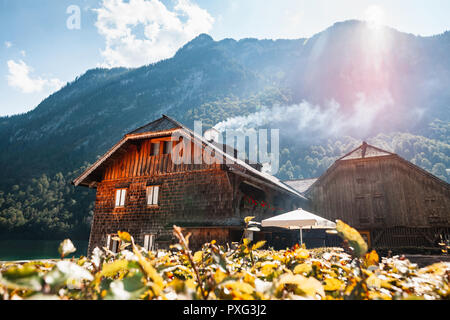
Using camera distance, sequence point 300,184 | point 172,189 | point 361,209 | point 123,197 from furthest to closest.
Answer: point 300,184, point 361,209, point 123,197, point 172,189

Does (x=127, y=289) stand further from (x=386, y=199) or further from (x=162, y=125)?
(x=386, y=199)

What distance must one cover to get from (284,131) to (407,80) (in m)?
80.6

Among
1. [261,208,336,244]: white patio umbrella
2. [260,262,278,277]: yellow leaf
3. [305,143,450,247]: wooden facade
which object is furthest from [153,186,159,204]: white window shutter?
[260,262,278,277]: yellow leaf

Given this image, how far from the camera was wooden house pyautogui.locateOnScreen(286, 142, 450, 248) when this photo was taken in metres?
18.2

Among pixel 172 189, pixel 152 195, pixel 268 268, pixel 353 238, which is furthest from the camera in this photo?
pixel 152 195

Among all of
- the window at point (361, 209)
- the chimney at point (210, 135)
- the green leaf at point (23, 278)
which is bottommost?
the green leaf at point (23, 278)

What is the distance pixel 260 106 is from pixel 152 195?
11516cm

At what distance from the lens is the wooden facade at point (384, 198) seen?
1821 cm

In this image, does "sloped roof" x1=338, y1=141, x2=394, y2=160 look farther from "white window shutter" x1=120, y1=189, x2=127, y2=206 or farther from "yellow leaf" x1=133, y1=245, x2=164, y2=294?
"yellow leaf" x1=133, y1=245, x2=164, y2=294

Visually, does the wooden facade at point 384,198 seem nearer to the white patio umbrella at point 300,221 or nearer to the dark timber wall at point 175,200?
the dark timber wall at point 175,200

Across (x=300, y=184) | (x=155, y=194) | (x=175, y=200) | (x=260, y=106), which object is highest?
(x=260, y=106)

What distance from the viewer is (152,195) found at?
1592 centimetres

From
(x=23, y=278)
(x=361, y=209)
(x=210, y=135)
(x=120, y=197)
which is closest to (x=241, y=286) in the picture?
(x=23, y=278)

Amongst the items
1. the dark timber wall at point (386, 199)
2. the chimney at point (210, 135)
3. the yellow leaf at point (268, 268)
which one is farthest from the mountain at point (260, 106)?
the yellow leaf at point (268, 268)
